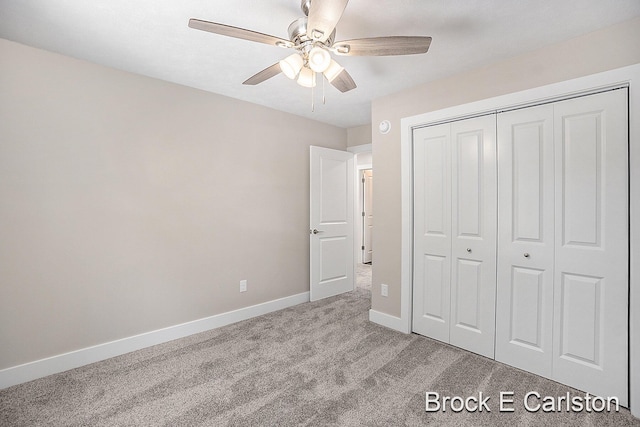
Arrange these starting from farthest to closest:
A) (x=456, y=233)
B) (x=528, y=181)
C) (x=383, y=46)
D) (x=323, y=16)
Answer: (x=456, y=233) < (x=528, y=181) < (x=383, y=46) < (x=323, y=16)

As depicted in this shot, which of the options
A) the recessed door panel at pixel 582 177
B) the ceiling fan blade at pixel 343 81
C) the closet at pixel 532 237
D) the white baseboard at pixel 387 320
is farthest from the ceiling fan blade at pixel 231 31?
the white baseboard at pixel 387 320

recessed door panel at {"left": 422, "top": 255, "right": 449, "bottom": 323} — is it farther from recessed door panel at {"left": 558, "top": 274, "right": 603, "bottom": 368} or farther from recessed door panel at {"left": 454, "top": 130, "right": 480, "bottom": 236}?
recessed door panel at {"left": 558, "top": 274, "right": 603, "bottom": 368}

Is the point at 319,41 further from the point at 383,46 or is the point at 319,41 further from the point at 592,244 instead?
the point at 592,244

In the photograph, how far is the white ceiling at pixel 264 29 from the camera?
1.73 meters

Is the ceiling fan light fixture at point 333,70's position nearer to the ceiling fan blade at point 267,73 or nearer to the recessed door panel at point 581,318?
the ceiling fan blade at point 267,73

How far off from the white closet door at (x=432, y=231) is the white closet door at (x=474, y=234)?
0.06m

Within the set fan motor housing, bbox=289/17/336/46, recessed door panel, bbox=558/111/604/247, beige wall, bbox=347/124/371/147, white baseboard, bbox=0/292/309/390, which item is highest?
beige wall, bbox=347/124/371/147

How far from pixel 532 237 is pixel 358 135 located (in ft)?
8.81

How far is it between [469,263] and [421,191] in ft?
2.54

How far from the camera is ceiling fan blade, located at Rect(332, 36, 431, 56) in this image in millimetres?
1549

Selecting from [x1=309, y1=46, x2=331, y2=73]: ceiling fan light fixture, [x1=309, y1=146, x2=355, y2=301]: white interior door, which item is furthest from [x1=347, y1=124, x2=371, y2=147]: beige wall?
[x1=309, y1=46, x2=331, y2=73]: ceiling fan light fixture

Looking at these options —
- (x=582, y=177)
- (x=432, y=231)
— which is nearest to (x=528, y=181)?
(x=582, y=177)

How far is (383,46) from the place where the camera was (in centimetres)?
162

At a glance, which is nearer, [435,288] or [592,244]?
[592,244]
